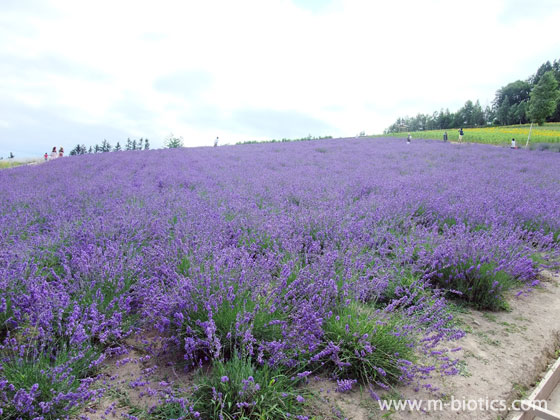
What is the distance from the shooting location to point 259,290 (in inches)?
78.0

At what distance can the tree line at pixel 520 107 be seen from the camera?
4181cm

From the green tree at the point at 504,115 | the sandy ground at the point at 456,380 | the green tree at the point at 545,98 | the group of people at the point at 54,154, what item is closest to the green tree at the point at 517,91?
the green tree at the point at 504,115

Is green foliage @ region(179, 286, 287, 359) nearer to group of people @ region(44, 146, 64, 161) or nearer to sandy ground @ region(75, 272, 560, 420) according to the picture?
sandy ground @ region(75, 272, 560, 420)

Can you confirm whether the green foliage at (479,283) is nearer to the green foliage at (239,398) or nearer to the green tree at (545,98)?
the green foliage at (239,398)

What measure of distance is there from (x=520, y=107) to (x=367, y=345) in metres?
66.6

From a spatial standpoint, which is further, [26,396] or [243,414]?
[243,414]

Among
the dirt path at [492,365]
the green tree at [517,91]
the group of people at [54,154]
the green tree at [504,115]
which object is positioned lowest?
the dirt path at [492,365]

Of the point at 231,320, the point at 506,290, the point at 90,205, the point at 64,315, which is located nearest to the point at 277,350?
the point at 231,320

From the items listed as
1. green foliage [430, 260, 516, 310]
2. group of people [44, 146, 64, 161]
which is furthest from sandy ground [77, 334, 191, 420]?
group of people [44, 146, 64, 161]

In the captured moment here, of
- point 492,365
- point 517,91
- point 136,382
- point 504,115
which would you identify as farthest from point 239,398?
point 517,91

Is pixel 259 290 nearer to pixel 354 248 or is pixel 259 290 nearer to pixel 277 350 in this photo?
pixel 277 350

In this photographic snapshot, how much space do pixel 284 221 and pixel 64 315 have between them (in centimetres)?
200

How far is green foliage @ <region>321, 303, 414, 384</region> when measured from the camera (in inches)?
69.5

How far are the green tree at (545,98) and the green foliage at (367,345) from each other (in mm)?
53965
